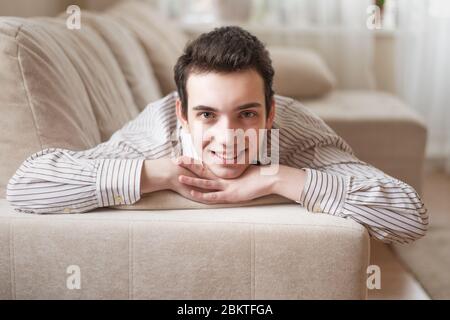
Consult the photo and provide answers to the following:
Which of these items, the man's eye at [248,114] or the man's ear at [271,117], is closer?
the man's eye at [248,114]

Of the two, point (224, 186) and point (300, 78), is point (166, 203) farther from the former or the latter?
point (300, 78)

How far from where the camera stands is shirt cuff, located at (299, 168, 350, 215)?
1235 millimetres

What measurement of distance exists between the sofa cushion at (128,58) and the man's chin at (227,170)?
103 cm

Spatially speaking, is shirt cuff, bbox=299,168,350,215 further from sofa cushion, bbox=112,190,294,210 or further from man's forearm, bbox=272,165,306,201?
sofa cushion, bbox=112,190,294,210

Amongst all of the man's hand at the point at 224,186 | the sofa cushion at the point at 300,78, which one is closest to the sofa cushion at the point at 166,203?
the man's hand at the point at 224,186

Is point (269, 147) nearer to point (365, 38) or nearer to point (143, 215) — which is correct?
point (143, 215)

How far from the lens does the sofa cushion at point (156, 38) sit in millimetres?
2777

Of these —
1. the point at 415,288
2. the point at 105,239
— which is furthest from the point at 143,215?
the point at 415,288

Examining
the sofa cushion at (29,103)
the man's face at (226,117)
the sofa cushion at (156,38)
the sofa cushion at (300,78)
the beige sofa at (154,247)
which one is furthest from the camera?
the sofa cushion at (300,78)

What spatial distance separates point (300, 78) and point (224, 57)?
2048 mm

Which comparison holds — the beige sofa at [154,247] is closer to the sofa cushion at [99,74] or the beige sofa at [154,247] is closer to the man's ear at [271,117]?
the man's ear at [271,117]

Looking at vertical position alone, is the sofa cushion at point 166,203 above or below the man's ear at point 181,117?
below

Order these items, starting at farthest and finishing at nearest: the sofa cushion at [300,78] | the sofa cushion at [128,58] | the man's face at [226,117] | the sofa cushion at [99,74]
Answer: the sofa cushion at [300,78] < the sofa cushion at [128,58] < the sofa cushion at [99,74] < the man's face at [226,117]

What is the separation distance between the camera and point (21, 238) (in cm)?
122
